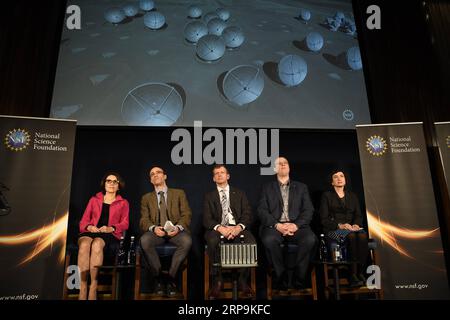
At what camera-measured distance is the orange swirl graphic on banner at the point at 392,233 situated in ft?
13.0

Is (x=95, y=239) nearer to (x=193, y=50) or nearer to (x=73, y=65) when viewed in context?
(x=73, y=65)

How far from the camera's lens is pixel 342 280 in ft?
13.2

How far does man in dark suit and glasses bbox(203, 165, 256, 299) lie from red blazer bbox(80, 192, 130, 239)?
0.83m

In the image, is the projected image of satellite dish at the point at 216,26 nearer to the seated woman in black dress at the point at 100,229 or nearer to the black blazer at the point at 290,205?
the black blazer at the point at 290,205

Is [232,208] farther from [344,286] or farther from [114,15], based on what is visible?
[114,15]

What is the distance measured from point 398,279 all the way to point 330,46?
9.07 ft

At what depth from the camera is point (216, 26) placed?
485 cm

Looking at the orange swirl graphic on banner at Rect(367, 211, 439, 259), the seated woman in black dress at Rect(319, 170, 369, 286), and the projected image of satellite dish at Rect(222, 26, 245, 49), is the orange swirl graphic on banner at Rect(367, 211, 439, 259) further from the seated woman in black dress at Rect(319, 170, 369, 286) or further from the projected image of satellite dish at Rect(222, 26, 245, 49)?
the projected image of satellite dish at Rect(222, 26, 245, 49)

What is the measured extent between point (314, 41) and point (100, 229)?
3.28 meters

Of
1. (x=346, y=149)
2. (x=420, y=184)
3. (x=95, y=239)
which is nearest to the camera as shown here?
(x=95, y=239)

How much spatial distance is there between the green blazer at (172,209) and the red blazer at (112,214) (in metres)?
0.19

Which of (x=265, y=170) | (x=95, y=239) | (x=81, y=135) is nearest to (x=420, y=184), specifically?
(x=265, y=170)

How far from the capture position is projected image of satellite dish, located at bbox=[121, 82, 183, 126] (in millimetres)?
4574

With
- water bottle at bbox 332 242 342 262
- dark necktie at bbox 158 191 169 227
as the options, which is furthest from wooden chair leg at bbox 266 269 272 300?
dark necktie at bbox 158 191 169 227
